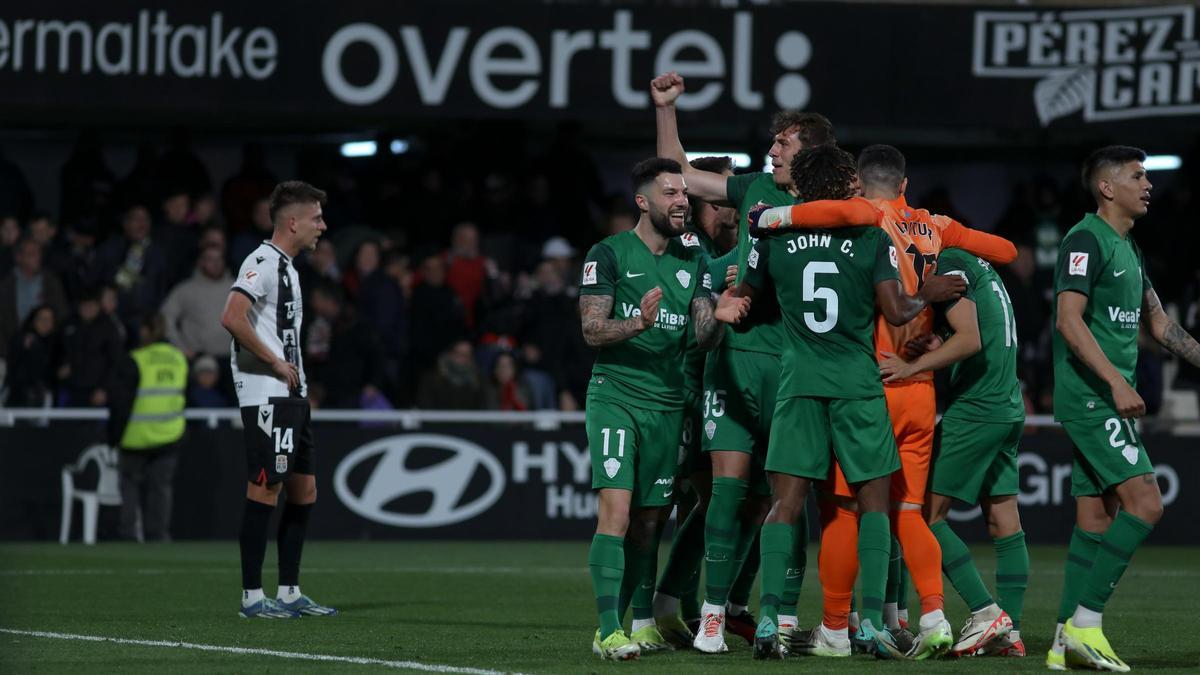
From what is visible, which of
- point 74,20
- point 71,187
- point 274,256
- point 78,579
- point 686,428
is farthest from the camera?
point 71,187

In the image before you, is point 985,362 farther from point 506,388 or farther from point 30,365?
point 30,365

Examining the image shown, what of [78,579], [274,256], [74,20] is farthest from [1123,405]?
[74,20]

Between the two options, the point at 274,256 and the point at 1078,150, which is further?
the point at 1078,150

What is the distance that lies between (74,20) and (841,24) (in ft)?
24.0

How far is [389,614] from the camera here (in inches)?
399

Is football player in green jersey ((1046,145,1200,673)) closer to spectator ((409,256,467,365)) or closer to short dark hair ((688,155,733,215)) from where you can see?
short dark hair ((688,155,733,215))

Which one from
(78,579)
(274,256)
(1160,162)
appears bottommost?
(78,579)

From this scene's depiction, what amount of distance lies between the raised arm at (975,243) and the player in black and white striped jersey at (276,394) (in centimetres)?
362

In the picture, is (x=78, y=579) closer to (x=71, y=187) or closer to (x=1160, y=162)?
(x=71, y=187)

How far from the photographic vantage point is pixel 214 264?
17.7m

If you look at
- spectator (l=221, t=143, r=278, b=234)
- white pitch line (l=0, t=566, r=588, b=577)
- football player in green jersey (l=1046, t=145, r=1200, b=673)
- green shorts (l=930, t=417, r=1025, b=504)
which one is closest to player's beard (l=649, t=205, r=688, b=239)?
green shorts (l=930, t=417, r=1025, b=504)

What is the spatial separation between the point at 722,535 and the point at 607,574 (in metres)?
0.58

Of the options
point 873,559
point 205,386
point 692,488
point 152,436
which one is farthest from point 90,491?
point 873,559

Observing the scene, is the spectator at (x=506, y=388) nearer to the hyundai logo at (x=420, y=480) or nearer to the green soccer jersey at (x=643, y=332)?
the hyundai logo at (x=420, y=480)
